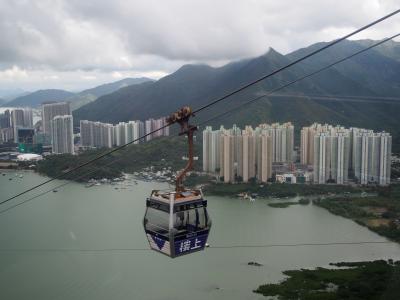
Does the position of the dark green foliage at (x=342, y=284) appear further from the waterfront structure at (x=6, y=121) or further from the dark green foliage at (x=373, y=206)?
the waterfront structure at (x=6, y=121)

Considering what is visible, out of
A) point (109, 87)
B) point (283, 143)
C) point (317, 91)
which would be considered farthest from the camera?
point (109, 87)

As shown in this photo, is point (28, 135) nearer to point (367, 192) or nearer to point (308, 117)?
point (308, 117)

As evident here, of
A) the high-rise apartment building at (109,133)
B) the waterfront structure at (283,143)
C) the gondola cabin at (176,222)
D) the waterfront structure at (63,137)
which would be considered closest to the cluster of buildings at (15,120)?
the high-rise apartment building at (109,133)

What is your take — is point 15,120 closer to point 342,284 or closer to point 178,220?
point 342,284

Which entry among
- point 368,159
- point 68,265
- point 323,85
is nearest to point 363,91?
point 323,85

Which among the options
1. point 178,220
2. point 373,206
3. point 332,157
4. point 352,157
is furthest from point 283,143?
point 178,220

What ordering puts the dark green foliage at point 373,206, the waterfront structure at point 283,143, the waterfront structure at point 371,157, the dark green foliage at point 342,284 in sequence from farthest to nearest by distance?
the waterfront structure at point 283,143 → the waterfront structure at point 371,157 → the dark green foliage at point 373,206 → the dark green foliage at point 342,284
